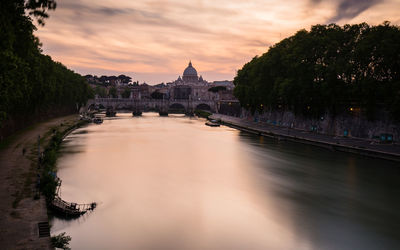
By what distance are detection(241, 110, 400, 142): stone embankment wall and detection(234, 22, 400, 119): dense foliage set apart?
4.28 feet

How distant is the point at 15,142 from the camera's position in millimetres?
44469

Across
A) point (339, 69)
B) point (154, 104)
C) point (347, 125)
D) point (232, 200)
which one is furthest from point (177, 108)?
point (232, 200)

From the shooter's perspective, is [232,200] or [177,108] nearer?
[232,200]

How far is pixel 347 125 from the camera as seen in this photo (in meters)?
56.5

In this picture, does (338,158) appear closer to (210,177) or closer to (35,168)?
(210,177)

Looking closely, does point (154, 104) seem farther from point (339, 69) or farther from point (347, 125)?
point (339, 69)

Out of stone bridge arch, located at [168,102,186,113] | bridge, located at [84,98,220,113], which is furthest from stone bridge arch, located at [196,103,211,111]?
stone bridge arch, located at [168,102,186,113]

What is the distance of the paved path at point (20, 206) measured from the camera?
15.4 meters

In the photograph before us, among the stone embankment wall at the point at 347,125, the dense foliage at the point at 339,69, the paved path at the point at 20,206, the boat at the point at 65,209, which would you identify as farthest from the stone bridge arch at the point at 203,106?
the boat at the point at 65,209

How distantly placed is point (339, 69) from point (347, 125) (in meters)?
10.6

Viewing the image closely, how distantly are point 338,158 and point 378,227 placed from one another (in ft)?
73.5

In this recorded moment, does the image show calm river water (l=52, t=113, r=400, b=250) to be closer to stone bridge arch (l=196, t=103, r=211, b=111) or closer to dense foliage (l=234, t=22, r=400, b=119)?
dense foliage (l=234, t=22, r=400, b=119)

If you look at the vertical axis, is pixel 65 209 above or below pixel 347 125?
below

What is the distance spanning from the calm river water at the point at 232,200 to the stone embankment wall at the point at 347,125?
8072 mm
